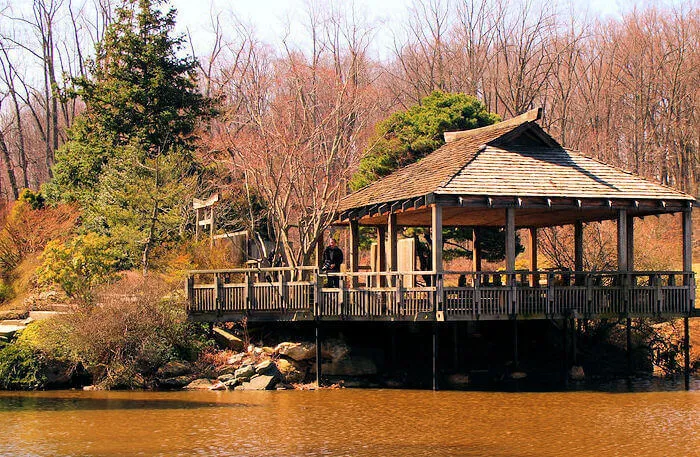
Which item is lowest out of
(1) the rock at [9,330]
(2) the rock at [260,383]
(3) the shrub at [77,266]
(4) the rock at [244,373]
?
(2) the rock at [260,383]

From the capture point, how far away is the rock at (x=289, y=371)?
2295 cm

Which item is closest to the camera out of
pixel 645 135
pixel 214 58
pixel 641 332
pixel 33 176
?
pixel 641 332

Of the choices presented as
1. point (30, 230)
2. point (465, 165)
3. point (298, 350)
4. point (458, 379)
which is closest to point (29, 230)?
point (30, 230)

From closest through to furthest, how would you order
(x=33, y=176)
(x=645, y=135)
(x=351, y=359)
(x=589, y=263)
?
(x=351, y=359) → (x=589, y=263) → (x=645, y=135) → (x=33, y=176)

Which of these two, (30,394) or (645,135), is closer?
(30,394)

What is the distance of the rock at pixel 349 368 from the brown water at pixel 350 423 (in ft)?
3.93

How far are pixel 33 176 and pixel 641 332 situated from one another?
4841cm

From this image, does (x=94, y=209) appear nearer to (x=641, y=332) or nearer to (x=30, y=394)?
(x=30, y=394)

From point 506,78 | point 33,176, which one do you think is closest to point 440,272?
point 506,78

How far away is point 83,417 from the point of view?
17953 mm

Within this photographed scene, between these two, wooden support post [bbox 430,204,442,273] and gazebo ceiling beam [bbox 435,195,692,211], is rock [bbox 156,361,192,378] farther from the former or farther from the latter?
gazebo ceiling beam [bbox 435,195,692,211]

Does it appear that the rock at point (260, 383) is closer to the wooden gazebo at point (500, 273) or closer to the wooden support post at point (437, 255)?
the wooden gazebo at point (500, 273)

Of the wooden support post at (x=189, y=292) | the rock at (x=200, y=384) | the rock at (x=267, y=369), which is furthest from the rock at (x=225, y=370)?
the wooden support post at (x=189, y=292)

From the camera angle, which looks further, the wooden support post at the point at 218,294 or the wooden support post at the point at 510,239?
the wooden support post at the point at 218,294
